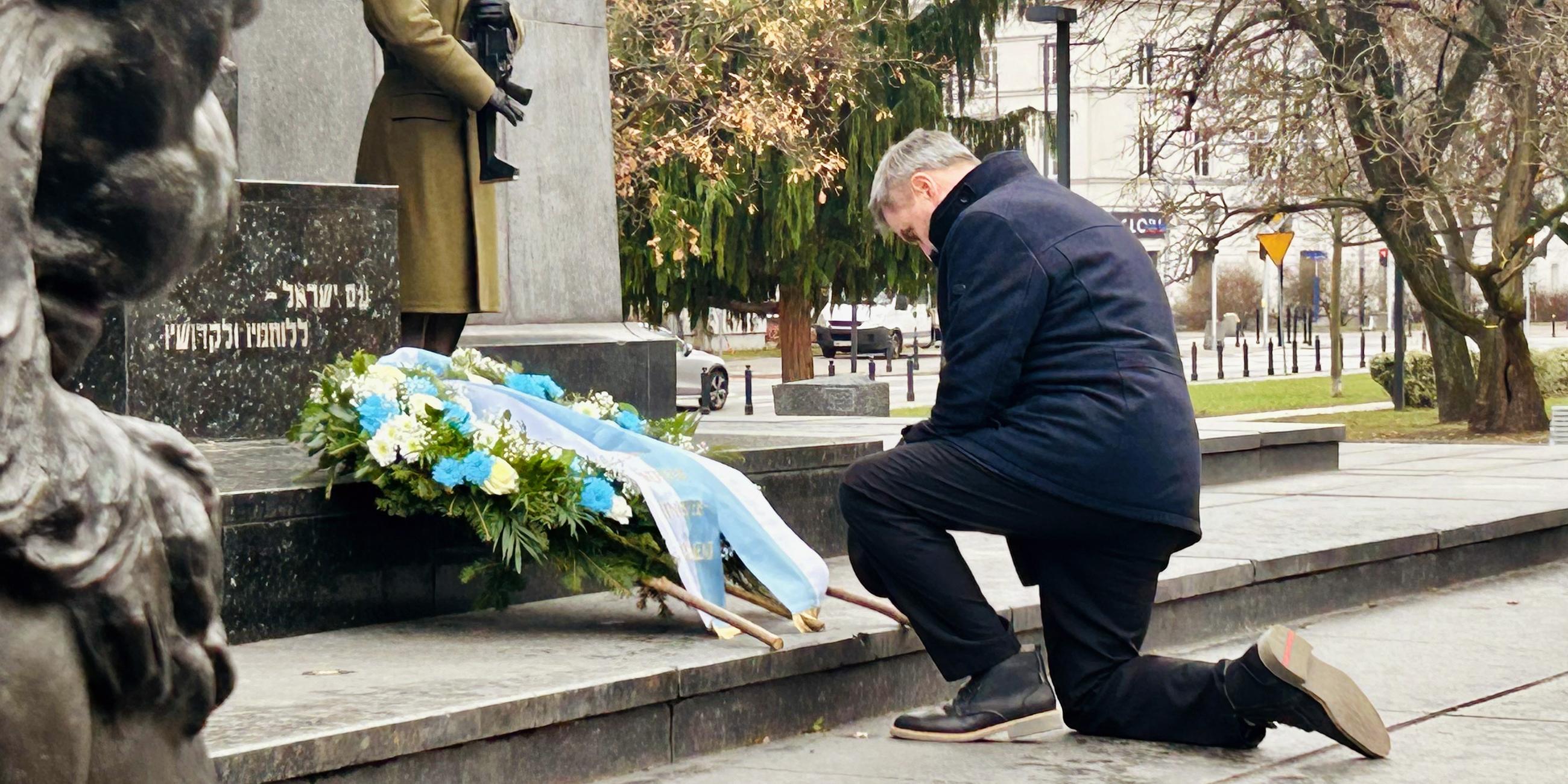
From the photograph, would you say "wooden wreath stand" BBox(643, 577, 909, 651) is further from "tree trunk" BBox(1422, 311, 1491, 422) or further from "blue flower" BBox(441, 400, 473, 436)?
"tree trunk" BBox(1422, 311, 1491, 422)

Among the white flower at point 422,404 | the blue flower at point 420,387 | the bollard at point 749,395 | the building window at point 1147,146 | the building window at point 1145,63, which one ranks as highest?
the building window at point 1145,63

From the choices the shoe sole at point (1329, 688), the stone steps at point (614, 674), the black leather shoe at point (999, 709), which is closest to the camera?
the stone steps at point (614, 674)

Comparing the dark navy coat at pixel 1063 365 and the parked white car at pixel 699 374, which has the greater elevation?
the dark navy coat at pixel 1063 365

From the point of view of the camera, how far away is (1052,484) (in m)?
4.88

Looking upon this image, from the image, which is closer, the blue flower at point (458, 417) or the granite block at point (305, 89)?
the blue flower at point (458, 417)

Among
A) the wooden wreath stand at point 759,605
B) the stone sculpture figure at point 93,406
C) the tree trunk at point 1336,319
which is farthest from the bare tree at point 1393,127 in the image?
the stone sculpture figure at point 93,406

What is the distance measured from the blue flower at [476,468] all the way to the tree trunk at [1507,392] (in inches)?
628

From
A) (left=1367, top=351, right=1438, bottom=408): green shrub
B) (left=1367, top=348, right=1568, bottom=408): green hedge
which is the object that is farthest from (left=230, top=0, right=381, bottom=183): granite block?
(left=1367, top=351, right=1438, bottom=408): green shrub

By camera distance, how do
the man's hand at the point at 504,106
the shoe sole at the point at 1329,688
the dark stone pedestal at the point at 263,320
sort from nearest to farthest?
1. the shoe sole at the point at 1329,688
2. the dark stone pedestal at the point at 263,320
3. the man's hand at the point at 504,106

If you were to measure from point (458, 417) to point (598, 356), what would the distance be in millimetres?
3671

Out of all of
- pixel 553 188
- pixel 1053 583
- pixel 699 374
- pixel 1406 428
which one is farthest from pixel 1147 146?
pixel 1053 583

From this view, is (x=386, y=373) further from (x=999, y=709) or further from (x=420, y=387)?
(x=999, y=709)

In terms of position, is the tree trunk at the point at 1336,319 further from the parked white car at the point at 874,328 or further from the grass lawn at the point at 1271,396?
the parked white car at the point at 874,328

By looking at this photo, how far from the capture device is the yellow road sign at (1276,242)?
28.0 meters
